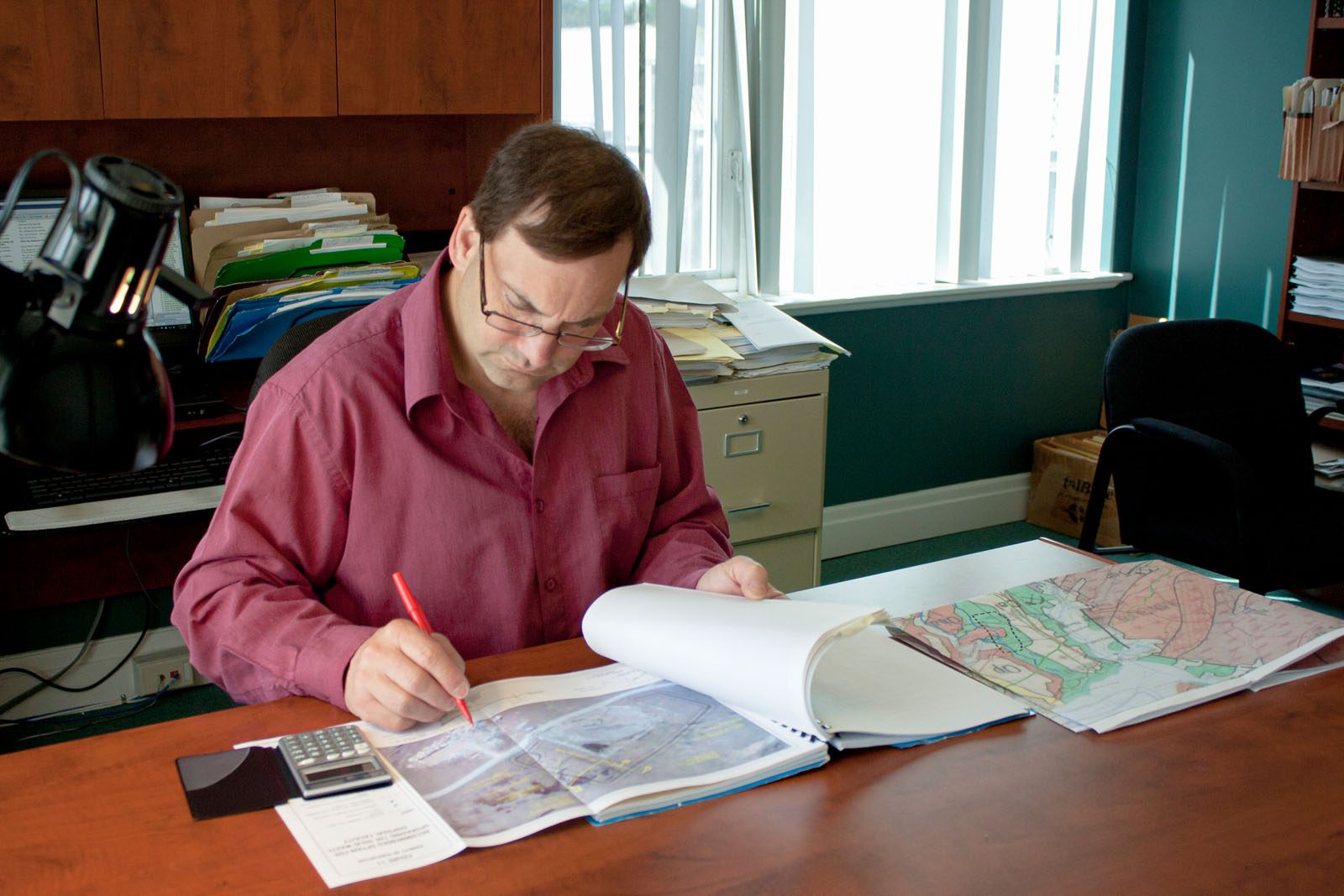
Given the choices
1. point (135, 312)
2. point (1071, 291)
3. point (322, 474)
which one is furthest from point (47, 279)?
point (1071, 291)

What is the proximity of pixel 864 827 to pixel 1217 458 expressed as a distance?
177cm

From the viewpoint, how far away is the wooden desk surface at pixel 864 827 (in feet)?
3.06

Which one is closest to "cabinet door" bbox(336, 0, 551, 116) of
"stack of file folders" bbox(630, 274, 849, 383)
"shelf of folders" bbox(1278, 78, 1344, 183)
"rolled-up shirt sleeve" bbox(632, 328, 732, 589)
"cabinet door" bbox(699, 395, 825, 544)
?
"stack of file folders" bbox(630, 274, 849, 383)

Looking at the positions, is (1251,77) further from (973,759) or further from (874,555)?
(973,759)

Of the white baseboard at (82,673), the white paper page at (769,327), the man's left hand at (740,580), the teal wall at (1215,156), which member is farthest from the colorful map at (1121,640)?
the teal wall at (1215,156)

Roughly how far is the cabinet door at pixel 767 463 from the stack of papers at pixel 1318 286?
1.47 meters

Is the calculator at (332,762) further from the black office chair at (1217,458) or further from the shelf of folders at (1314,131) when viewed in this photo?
the shelf of folders at (1314,131)

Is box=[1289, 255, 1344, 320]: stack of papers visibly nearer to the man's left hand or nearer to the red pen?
the man's left hand

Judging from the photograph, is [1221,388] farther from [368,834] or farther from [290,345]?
[368,834]

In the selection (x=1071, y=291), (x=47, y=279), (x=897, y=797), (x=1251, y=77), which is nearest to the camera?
(x=47, y=279)

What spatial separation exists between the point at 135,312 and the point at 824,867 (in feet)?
2.11

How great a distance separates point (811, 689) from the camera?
1242mm

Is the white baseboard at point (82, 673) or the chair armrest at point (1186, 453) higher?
the chair armrest at point (1186, 453)

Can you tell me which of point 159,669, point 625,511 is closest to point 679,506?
point 625,511
